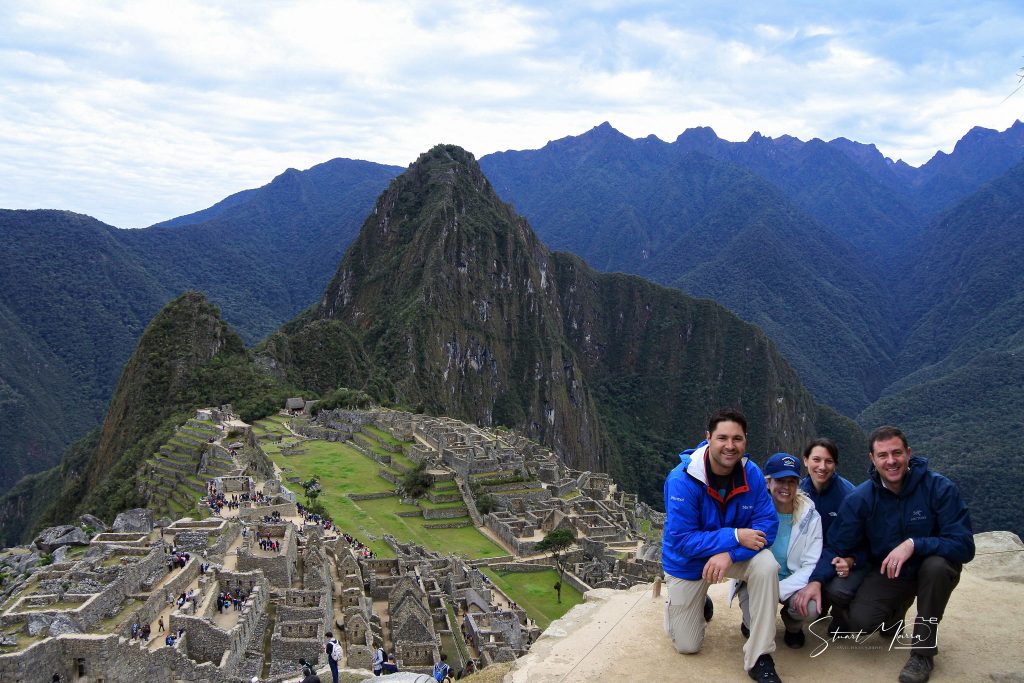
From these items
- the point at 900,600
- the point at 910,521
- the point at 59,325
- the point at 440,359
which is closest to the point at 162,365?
the point at 440,359

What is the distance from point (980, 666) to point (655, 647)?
2.97 meters

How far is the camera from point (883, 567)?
7191 millimetres

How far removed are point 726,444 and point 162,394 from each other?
72.3 m

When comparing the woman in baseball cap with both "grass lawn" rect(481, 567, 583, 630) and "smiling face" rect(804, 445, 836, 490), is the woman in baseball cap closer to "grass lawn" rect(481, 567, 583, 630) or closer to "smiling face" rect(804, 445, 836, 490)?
"smiling face" rect(804, 445, 836, 490)

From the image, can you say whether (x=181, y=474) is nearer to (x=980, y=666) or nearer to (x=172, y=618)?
(x=172, y=618)

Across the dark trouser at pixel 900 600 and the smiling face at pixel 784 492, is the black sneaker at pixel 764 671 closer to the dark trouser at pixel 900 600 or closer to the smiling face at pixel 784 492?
the dark trouser at pixel 900 600

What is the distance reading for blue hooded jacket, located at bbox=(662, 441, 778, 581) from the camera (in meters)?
7.29

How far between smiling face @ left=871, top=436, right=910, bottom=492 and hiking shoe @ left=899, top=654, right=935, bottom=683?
159cm

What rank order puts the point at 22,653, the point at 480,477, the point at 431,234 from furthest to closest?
the point at 431,234, the point at 480,477, the point at 22,653

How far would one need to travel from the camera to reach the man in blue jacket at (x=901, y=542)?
702cm

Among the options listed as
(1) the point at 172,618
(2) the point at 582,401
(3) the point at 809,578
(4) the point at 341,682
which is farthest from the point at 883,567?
(2) the point at 582,401

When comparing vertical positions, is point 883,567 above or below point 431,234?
below

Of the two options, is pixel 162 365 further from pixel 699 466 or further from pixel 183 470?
pixel 699 466

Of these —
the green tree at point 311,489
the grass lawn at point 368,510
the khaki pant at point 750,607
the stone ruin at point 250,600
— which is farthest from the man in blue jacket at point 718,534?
the green tree at point 311,489
